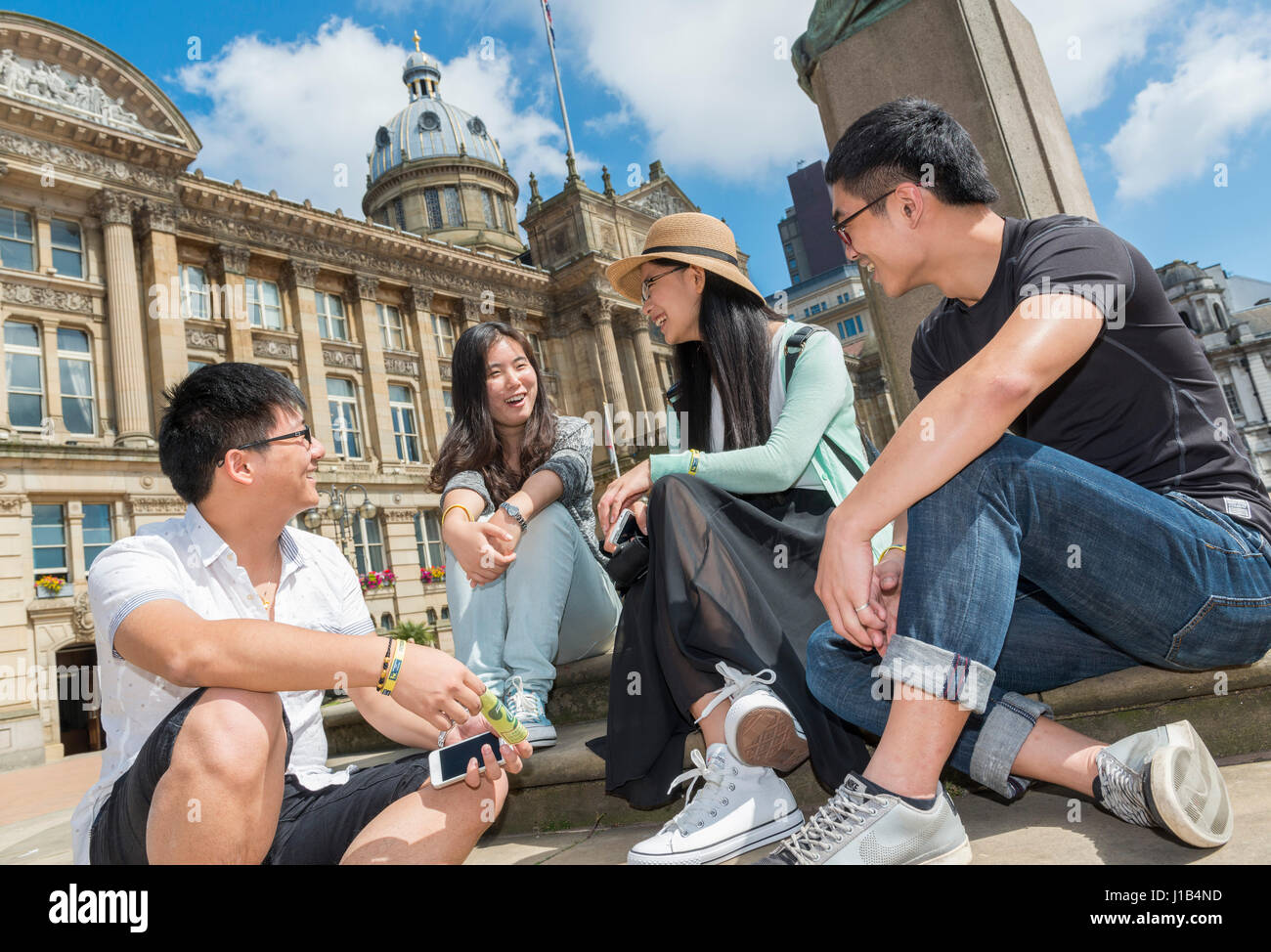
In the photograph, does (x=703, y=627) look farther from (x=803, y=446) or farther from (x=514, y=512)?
(x=514, y=512)

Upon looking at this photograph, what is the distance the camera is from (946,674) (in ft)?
4.82

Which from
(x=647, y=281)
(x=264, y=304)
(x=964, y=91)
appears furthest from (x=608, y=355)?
(x=647, y=281)

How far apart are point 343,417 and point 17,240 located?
9405mm

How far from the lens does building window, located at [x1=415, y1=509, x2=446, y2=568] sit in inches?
1032

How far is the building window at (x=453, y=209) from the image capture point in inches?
1585

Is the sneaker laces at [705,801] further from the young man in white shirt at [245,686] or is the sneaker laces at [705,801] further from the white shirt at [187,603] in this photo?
the white shirt at [187,603]

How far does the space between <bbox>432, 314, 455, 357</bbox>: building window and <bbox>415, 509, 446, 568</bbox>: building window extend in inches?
249

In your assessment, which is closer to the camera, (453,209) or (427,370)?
(427,370)

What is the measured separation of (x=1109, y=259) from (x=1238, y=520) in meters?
0.61

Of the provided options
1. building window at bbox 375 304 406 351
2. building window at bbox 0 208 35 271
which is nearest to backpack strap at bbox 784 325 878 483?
building window at bbox 0 208 35 271
